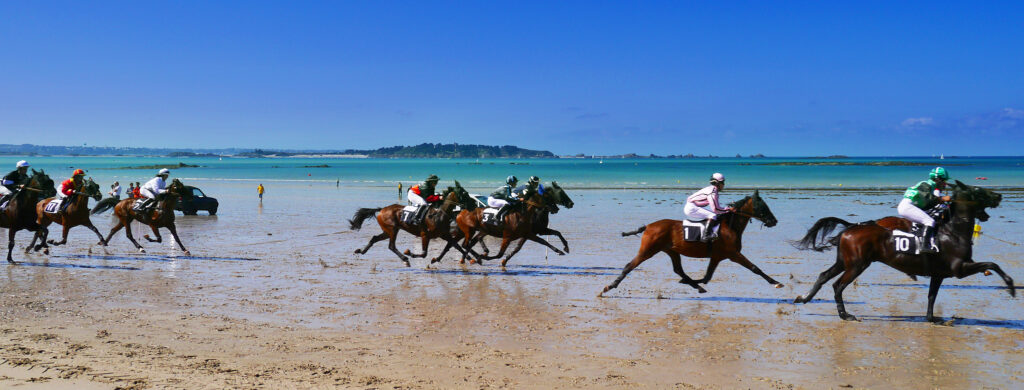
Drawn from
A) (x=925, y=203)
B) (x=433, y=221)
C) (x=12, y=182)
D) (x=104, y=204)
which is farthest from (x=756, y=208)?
(x=104, y=204)

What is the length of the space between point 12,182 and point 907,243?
59.5ft

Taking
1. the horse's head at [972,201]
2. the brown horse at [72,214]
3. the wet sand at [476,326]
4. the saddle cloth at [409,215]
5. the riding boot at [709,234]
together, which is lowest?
the wet sand at [476,326]

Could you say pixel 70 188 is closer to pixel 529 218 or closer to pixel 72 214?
pixel 72 214

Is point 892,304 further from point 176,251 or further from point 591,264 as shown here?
point 176,251

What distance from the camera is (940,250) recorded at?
1068 cm

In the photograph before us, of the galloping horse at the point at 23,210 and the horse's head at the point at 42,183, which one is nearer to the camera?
the galloping horse at the point at 23,210

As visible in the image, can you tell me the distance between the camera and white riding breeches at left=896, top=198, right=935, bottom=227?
10.8 meters

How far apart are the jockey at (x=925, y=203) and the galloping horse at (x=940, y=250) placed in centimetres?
12

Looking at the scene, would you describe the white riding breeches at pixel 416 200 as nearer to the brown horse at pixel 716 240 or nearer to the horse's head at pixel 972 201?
the brown horse at pixel 716 240

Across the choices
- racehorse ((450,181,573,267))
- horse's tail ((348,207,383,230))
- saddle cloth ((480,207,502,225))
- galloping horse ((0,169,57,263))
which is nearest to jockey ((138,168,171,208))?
galloping horse ((0,169,57,263))

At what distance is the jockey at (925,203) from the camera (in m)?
10.7

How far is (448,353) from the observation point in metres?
9.07

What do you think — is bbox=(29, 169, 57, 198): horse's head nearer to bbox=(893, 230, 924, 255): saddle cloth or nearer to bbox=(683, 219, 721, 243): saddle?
bbox=(683, 219, 721, 243): saddle

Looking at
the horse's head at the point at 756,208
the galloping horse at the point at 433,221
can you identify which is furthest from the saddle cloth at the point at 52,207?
the horse's head at the point at 756,208
